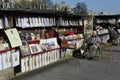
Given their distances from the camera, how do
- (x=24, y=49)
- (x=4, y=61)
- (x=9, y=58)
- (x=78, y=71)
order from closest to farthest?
(x=4, y=61)
(x=9, y=58)
(x=24, y=49)
(x=78, y=71)

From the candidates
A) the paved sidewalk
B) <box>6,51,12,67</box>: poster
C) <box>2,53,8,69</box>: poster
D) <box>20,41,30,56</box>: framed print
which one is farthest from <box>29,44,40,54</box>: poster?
<box>2,53,8,69</box>: poster

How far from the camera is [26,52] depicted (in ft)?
36.3

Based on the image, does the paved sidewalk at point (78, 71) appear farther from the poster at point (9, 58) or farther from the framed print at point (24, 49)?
the framed print at point (24, 49)

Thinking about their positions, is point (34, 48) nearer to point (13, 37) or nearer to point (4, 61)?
point (13, 37)

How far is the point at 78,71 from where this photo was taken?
37.7 ft

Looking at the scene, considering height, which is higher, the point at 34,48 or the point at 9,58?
the point at 34,48

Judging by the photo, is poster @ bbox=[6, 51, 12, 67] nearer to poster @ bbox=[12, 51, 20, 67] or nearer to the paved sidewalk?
poster @ bbox=[12, 51, 20, 67]

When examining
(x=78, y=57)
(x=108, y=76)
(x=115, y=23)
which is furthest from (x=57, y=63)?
(x=115, y=23)

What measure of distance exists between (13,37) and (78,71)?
2900 millimetres

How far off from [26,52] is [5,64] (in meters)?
1.40

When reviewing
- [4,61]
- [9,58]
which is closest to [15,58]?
[9,58]

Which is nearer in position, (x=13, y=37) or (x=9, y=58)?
(x=9, y=58)

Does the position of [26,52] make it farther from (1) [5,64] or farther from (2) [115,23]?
(2) [115,23]

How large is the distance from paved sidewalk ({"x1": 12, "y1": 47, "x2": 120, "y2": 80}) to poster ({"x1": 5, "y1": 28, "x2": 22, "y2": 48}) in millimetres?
1156
